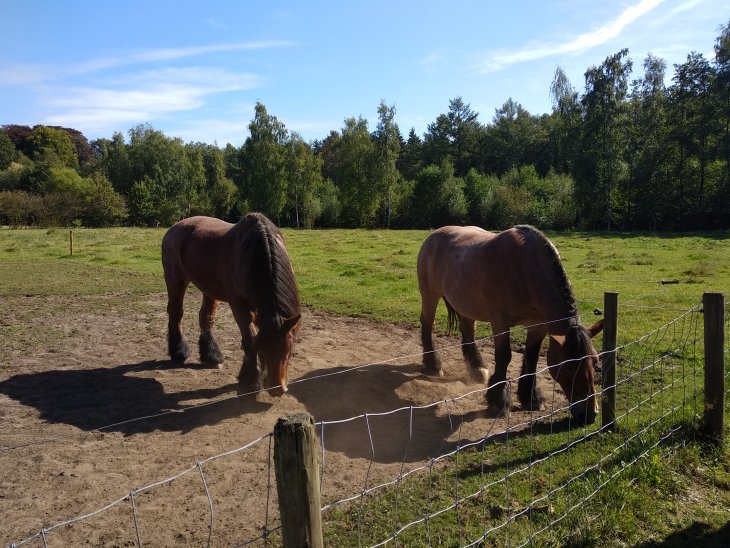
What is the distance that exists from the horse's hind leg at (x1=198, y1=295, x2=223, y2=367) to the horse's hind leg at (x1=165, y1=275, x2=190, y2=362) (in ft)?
0.95

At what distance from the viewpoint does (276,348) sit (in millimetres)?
5484

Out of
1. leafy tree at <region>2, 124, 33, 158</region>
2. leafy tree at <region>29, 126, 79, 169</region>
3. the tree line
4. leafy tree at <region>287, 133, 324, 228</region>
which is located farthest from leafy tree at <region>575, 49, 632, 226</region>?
leafy tree at <region>2, 124, 33, 158</region>

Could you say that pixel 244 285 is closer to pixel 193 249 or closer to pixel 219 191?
pixel 193 249

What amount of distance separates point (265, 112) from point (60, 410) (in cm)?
4532

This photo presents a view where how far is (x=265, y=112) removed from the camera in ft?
156

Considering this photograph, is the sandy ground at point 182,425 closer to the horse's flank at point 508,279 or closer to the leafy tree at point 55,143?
the horse's flank at point 508,279

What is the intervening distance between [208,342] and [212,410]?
200 cm

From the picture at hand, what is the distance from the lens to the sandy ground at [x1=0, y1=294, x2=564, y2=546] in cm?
373

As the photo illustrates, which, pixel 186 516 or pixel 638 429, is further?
pixel 638 429

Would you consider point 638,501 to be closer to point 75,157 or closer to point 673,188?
point 673,188

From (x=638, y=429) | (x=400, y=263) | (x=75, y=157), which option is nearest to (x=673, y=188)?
(x=400, y=263)

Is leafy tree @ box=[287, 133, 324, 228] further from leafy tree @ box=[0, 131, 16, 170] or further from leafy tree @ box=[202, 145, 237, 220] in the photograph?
leafy tree @ box=[0, 131, 16, 170]

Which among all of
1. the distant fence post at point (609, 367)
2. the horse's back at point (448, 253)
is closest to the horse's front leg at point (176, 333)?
the horse's back at point (448, 253)

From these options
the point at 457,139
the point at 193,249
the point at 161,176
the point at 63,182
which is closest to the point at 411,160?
the point at 457,139
